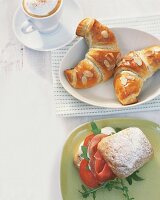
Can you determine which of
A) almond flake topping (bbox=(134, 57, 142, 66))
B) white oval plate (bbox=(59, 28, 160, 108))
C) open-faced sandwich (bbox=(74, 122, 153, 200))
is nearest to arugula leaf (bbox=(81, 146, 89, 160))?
open-faced sandwich (bbox=(74, 122, 153, 200))

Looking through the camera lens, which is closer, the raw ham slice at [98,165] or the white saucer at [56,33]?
the raw ham slice at [98,165]

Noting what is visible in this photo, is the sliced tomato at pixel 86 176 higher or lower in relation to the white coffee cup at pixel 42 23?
lower

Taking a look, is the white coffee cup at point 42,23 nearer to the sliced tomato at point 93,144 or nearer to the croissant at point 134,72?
the croissant at point 134,72

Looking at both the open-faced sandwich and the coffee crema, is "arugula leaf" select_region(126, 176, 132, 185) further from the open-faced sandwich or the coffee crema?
the coffee crema

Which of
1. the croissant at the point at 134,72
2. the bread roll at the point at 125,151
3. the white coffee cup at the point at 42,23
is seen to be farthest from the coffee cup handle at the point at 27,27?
the bread roll at the point at 125,151

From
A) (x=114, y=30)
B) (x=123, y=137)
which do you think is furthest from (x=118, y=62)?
(x=123, y=137)
